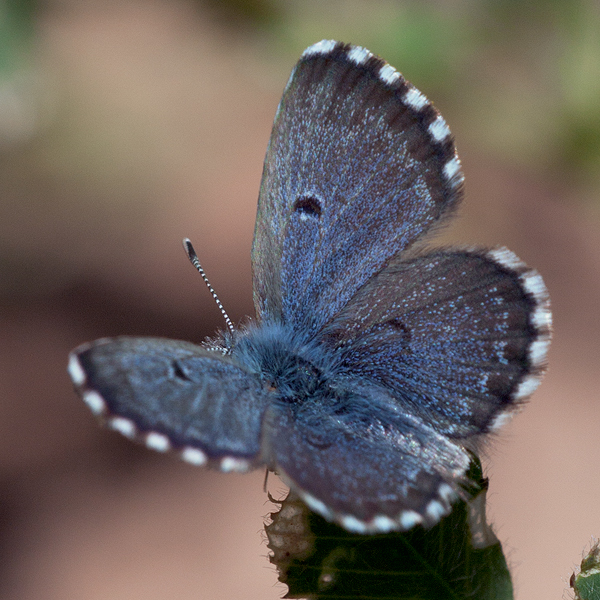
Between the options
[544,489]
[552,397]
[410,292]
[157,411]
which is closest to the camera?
[157,411]

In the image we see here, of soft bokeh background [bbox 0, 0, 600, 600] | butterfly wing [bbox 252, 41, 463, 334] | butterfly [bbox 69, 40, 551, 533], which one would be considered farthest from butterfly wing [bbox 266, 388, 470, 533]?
soft bokeh background [bbox 0, 0, 600, 600]

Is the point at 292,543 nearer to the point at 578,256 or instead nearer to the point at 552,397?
the point at 552,397

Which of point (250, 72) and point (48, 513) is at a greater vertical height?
point (250, 72)

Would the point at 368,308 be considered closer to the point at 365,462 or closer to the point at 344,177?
the point at 344,177

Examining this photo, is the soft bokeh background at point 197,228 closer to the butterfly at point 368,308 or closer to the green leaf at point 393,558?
the butterfly at point 368,308

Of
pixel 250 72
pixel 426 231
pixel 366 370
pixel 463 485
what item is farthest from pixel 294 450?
pixel 250 72

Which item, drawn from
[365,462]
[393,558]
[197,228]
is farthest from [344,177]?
[197,228]

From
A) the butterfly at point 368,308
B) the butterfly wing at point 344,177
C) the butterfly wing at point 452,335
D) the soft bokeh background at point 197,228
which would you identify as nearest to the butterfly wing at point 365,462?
the butterfly at point 368,308
